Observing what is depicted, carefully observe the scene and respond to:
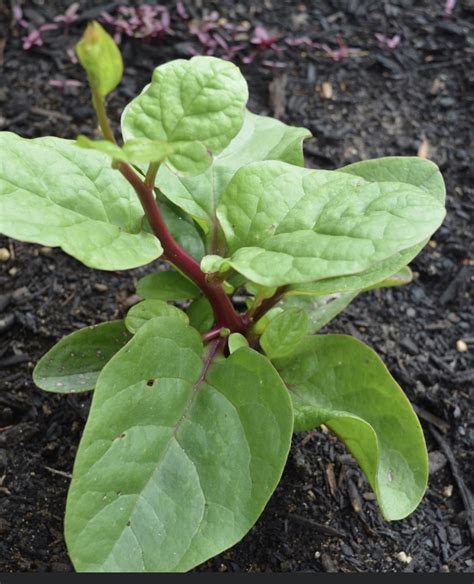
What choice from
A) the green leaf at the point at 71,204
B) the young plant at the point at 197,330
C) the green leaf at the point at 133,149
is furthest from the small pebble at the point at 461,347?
the green leaf at the point at 133,149

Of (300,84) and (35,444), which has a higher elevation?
(300,84)

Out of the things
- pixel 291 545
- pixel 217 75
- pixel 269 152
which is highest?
pixel 217 75

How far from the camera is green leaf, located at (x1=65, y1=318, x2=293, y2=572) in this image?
133 centimetres

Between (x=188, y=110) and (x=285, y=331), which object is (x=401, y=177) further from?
(x=188, y=110)

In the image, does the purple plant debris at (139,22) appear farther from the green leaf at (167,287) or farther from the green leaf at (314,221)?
the green leaf at (314,221)

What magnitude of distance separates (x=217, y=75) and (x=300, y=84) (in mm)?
1382

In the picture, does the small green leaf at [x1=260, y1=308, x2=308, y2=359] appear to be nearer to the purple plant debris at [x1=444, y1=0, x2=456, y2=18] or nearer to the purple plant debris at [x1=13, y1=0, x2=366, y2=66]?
the purple plant debris at [x1=13, y1=0, x2=366, y2=66]

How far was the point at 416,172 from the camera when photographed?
5.41ft

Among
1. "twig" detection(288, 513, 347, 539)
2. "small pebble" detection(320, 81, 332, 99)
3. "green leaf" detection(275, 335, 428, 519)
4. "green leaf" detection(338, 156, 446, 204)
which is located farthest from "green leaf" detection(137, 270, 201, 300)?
"small pebble" detection(320, 81, 332, 99)

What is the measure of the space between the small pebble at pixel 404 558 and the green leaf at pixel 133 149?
1.10 m

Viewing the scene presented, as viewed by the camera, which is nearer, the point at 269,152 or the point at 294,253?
the point at 294,253

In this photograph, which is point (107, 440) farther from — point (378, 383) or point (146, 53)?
point (146, 53)

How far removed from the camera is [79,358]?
1.67 meters

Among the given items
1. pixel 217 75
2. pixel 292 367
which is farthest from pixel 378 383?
pixel 217 75
